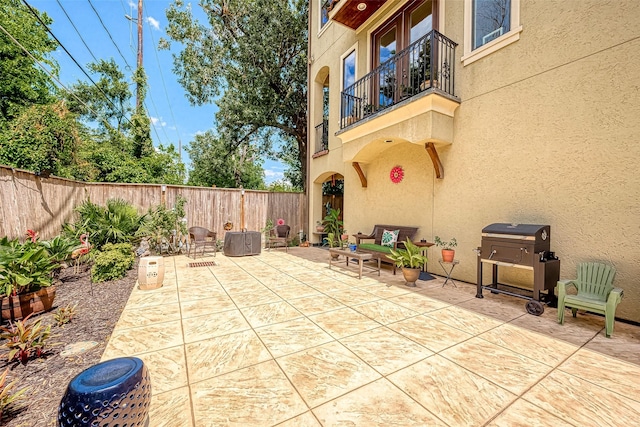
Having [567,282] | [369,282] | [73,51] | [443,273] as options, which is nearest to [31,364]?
[369,282]

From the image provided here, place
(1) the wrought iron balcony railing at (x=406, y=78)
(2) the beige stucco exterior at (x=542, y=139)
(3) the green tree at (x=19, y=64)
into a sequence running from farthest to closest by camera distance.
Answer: (3) the green tree at (x=19, y=64) → (1) the wrought iron balcony railing at (x=406, y=78) → (2) the beige stucco exterior at (x=542, y=139)

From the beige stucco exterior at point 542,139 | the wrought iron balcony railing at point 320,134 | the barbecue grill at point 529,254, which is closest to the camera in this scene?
the beige stucco exterior at point 542,139

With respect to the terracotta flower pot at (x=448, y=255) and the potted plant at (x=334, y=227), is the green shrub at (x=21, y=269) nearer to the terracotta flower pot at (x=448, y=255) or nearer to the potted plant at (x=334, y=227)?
the terracotta flower pot at (x=448, y=255)

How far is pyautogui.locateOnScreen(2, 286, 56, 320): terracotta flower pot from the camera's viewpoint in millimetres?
3166

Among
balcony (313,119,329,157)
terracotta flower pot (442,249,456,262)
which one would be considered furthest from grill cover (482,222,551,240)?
balcony (313,119,329,157)

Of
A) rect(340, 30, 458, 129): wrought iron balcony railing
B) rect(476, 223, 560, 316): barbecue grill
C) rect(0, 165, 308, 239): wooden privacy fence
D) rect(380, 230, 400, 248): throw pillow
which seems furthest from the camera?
rect(380, 230, 400, 248): throw pillow

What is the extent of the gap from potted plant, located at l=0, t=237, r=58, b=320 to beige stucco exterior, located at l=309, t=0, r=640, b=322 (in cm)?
629

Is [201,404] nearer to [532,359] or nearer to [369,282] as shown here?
[532,359]

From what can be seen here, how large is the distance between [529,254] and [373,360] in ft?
9.48

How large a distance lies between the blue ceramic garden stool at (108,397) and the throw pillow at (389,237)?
546 centimetres

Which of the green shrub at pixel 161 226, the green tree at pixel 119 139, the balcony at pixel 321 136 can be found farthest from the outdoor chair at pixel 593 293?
the green tree at pixel 119 139

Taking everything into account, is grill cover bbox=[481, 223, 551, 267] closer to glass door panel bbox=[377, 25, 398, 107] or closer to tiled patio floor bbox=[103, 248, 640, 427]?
tiled patio floor bbox=[103, 248, 640, 427]

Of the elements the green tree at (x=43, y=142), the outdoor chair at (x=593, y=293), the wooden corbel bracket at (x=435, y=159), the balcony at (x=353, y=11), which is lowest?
the outdoor chair at (x=593, y=293)

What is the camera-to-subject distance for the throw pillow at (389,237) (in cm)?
630
